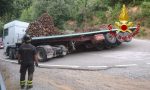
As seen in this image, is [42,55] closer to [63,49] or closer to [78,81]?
[63,49]

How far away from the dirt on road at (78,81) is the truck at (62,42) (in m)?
5.45

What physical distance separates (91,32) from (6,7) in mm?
6949

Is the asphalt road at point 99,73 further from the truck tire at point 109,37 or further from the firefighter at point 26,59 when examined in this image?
the truck tire at point 109,37

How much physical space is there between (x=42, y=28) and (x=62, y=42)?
5.08 ft

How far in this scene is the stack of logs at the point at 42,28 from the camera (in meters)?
23.6

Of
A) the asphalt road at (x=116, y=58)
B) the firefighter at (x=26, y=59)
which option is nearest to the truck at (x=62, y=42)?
the asphalt road at (x=116, y=58)

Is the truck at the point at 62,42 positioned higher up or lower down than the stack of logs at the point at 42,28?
lower down

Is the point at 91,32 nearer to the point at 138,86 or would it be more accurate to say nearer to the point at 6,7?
the point at 6,7

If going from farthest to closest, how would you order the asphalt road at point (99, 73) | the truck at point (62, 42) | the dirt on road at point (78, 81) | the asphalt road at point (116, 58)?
1. the truck at point (62, 42)
2. the asphalt road at point (116, 58)
3. the asphalt road at point (99, 73)
4. the dirt on road at point (78, 81)

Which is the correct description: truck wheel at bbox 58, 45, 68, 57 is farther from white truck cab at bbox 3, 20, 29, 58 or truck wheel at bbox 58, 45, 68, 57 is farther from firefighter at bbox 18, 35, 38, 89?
firefighter at bbox 18, 35, 38, 89

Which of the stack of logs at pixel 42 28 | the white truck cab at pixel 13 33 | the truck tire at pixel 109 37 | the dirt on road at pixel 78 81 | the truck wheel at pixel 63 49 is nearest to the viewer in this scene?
the dirt on road at pixel 78 81

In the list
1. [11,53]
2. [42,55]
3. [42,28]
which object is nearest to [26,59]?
[42,55]

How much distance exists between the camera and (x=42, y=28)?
24000 mm

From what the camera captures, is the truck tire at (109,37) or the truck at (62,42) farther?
the truck tire at (109,37)
